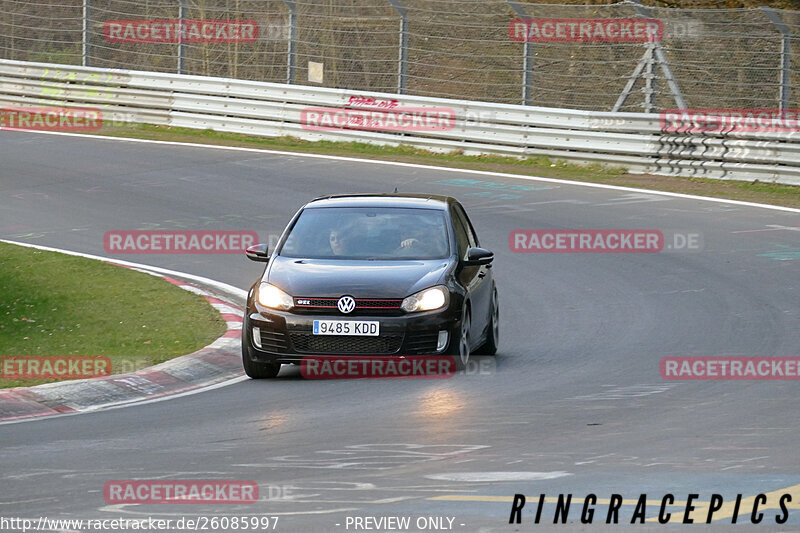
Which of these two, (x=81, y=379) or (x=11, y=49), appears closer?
(x=81, y=379)

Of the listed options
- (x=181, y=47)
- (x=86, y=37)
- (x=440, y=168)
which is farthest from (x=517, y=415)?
(x=86, y=37)

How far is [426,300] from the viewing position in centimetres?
1123

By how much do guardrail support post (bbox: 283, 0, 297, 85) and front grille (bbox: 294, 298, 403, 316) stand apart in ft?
55.4

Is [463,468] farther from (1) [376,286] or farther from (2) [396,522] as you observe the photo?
(1) [376,286]

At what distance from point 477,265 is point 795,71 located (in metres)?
12.3

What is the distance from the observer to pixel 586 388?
419 inches

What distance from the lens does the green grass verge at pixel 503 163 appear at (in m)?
21.7

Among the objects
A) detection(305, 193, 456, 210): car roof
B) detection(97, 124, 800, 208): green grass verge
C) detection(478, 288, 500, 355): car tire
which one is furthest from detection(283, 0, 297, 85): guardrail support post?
detection(478, 288, 500, 355): car tire

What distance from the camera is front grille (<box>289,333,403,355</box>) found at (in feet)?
36.4

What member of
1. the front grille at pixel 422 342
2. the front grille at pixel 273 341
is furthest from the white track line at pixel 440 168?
the front grille at pixel 273 341

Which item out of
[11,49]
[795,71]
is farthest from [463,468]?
[11,49]

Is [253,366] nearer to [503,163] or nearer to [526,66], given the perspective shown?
[503,163]

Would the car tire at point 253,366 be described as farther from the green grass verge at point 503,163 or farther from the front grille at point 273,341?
the green grass verge at point 503,163

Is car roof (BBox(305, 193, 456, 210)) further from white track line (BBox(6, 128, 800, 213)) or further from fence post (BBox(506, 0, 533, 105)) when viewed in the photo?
fence post (BBox(506, 0, 533, 105))
